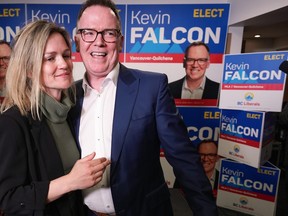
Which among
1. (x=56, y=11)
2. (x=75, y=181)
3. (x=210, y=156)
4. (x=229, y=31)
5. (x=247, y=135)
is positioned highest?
(x=56, y=11)

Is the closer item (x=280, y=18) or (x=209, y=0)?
(x=280, y=18)

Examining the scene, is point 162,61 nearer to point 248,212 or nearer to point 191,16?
point 191,16

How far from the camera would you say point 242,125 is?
2.41 meters

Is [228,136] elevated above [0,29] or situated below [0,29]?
below

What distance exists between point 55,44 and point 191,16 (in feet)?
6.99

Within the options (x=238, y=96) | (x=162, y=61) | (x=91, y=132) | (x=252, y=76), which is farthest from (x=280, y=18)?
(x=91, y=132)

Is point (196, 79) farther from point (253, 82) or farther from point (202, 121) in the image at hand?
point (253, 82)

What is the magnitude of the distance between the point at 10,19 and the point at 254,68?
296 cm

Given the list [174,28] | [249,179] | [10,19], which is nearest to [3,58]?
[10,19]

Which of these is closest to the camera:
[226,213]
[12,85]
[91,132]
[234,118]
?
[12,85]

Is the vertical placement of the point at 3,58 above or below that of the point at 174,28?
below

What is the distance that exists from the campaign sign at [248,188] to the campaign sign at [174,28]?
1329 mm

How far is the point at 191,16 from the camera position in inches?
107

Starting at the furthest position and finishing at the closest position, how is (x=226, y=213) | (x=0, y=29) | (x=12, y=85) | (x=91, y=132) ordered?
(x=0, y=29), (x=226, y=213), (x=91, y=132), (x=12, y=85)
